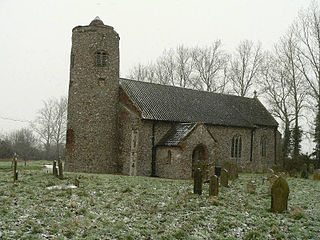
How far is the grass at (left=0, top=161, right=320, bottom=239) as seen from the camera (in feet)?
26.6

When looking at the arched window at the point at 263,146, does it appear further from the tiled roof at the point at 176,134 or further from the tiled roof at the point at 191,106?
the tiled roof at the point at 176,134

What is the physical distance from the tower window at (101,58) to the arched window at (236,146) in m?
12.8

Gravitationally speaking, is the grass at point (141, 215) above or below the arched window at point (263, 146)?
below

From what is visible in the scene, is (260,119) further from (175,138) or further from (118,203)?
(118,203)

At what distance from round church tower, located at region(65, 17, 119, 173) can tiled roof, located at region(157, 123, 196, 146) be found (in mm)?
3569

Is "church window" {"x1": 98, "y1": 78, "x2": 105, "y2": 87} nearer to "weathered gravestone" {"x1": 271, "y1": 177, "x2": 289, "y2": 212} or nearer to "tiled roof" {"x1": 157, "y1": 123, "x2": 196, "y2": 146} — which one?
"tiled roof" {"x1": 157, "y1": 123, "x2": 196, "y2": 146}

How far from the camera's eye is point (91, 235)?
777 centimetres

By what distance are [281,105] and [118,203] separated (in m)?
33.5

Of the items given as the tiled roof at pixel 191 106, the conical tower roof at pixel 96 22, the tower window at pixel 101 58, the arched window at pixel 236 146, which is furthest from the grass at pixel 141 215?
the arched window at pixel 236 146

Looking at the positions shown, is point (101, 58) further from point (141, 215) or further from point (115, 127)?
point (141, 215)

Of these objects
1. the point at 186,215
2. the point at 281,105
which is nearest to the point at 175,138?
the point at 186,215

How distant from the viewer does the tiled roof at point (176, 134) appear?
21578mm

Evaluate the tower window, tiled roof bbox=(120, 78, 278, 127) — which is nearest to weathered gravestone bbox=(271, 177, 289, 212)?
tiled roof bbox=(120, 78, 278, 127)

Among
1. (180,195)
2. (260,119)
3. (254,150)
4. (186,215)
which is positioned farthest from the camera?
(260,119)
